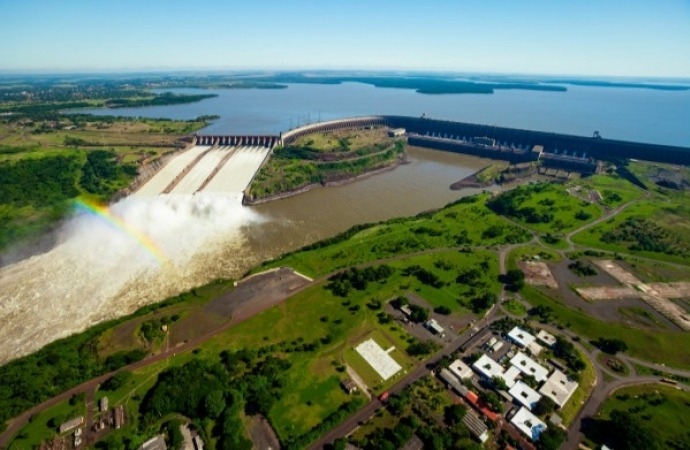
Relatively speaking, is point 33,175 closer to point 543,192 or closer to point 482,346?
point 482,346

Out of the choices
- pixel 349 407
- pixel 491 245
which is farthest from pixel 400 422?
pixel 491 245

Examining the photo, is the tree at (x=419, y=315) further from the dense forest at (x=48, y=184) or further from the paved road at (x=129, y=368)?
the dense forest at (x=48, y=184)

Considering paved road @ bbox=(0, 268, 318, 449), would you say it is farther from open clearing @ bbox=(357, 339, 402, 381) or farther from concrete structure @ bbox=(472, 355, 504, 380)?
concrete structure @ bbox=(472, 355, 504, 380)

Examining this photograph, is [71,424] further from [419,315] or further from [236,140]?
[236,140]

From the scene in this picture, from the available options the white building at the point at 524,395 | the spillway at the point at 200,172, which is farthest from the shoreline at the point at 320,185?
the white building at the point at 524,395

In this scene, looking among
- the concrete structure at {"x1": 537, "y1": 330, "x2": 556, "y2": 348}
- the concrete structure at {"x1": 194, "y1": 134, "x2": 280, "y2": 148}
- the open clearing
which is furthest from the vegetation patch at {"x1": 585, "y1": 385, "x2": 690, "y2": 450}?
the concrete structure at {"x1": 194, "y1": 134, "x2": 280, "y2": 148}

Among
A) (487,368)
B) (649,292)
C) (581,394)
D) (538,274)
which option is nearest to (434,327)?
(487,368)
